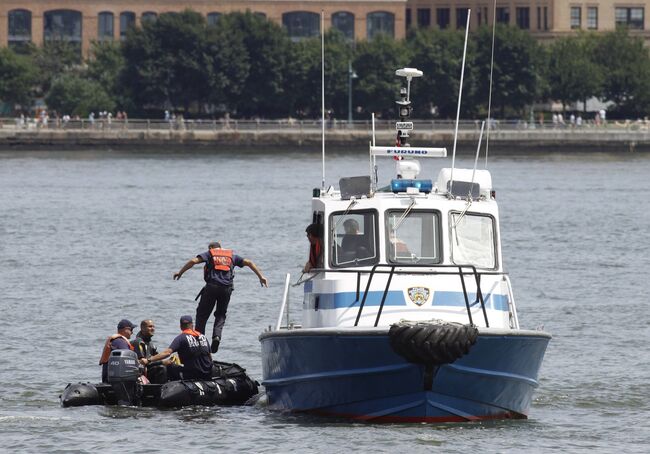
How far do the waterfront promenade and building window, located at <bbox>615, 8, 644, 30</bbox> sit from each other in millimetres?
42949

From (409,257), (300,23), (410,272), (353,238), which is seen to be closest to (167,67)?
(300,23)

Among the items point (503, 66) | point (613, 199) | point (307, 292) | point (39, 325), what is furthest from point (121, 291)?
point (503, 66)

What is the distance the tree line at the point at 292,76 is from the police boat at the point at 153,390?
98.1 metres

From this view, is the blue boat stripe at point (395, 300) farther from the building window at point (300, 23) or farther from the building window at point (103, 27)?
the building window at point (103, 27)

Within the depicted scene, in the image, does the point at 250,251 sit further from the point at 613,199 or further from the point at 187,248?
the point at 613,199

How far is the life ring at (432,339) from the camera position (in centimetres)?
2184

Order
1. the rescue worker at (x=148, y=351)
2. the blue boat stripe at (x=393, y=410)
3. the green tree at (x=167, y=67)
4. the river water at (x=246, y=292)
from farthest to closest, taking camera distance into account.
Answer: the green tree at (x=167, y=67) < the rescue worker at (x=148, y=351) < the river water at (x=246, y=292) < the blue boat stripe at (x=393, y=410)

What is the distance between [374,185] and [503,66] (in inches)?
4193

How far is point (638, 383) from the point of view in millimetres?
29688

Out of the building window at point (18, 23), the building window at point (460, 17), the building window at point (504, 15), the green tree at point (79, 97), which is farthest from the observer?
the building window at point (460, 17)

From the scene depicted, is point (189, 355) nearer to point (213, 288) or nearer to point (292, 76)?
point (213, 288)

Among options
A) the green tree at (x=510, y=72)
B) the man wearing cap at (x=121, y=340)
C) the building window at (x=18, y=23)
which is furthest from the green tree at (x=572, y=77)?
the man wearing cap at (x=121, y=340)

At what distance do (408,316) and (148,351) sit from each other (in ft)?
A: 16.3

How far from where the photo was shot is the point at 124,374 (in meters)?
25.1
